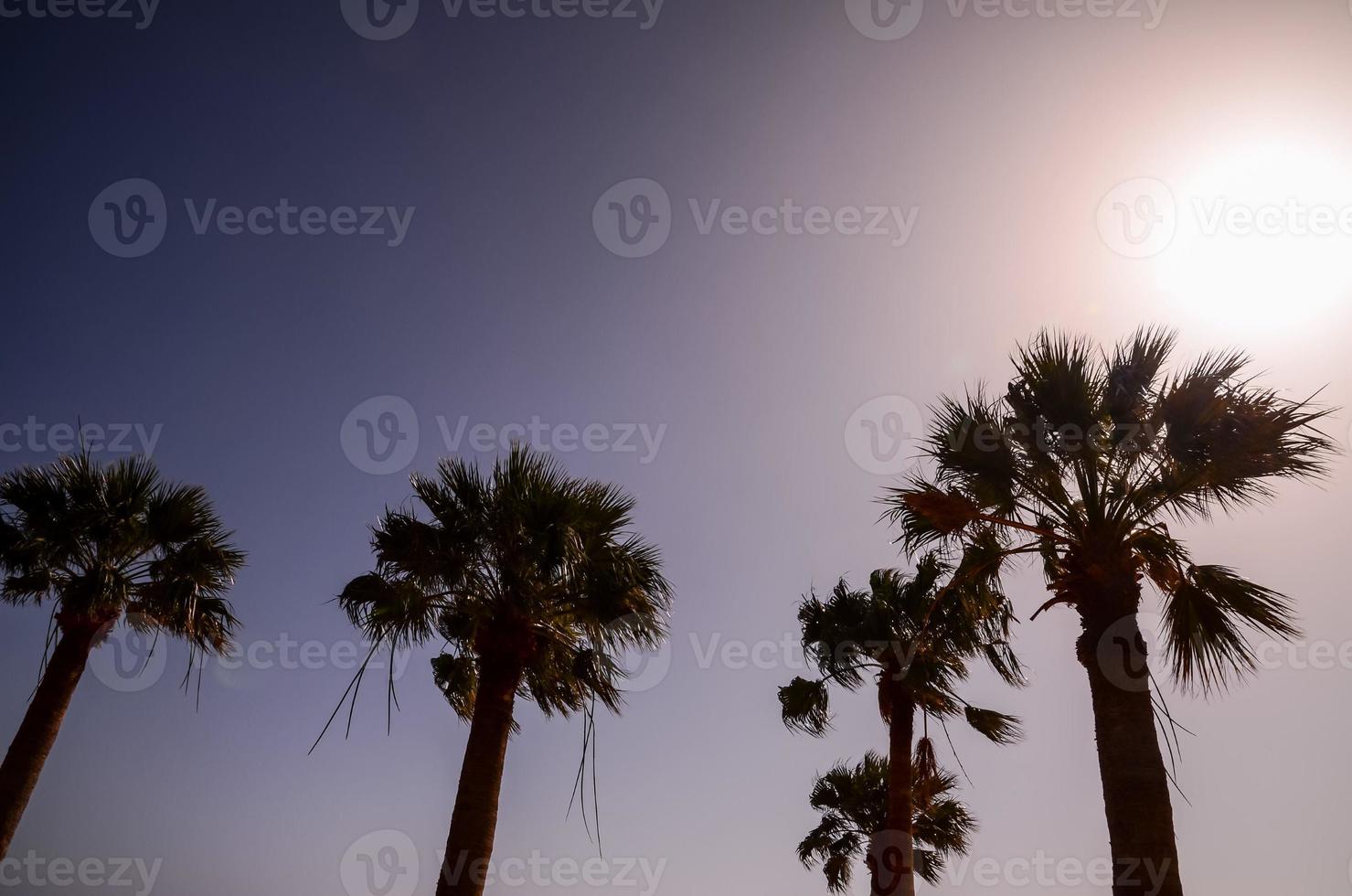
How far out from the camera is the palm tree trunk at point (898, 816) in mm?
13711

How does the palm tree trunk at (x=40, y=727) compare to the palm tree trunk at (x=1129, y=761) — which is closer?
the palm tree trunk at (x=1129, y=761)

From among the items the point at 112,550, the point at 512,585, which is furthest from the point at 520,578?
the point at 112,550

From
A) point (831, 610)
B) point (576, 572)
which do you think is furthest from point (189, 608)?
point (831, 610)

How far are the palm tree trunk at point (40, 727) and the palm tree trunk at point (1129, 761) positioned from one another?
1467 cm

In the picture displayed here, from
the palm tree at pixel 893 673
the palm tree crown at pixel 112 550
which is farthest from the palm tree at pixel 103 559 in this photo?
the palm tree at pixel 893 673

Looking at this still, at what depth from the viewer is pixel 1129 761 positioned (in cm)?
787

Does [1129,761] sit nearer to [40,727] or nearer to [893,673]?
[893,673]

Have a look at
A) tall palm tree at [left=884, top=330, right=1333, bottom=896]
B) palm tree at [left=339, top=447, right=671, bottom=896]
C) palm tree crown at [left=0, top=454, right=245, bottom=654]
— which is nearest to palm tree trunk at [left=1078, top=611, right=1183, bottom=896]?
tall palm tree at [left=884, top=330, right=1333, bottom=896]

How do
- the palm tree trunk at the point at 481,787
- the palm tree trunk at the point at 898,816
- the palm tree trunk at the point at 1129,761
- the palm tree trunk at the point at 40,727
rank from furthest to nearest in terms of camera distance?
1. the palm tree trunk at the point at 898,816
2. the palm tree trunk at the point at 40,727
3. the palm tree trunk at the point at 481,787
4. the palm tree trunk at the point at 1129,761

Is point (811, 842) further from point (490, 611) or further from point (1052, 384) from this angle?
point (1052, 384)

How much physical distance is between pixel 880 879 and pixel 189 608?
13.2m

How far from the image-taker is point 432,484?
1180cm

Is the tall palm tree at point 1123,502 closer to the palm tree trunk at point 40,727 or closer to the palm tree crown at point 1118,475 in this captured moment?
the palm tree crown at point 1118,475

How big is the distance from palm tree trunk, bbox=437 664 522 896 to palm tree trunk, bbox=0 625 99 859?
6.92 metres
